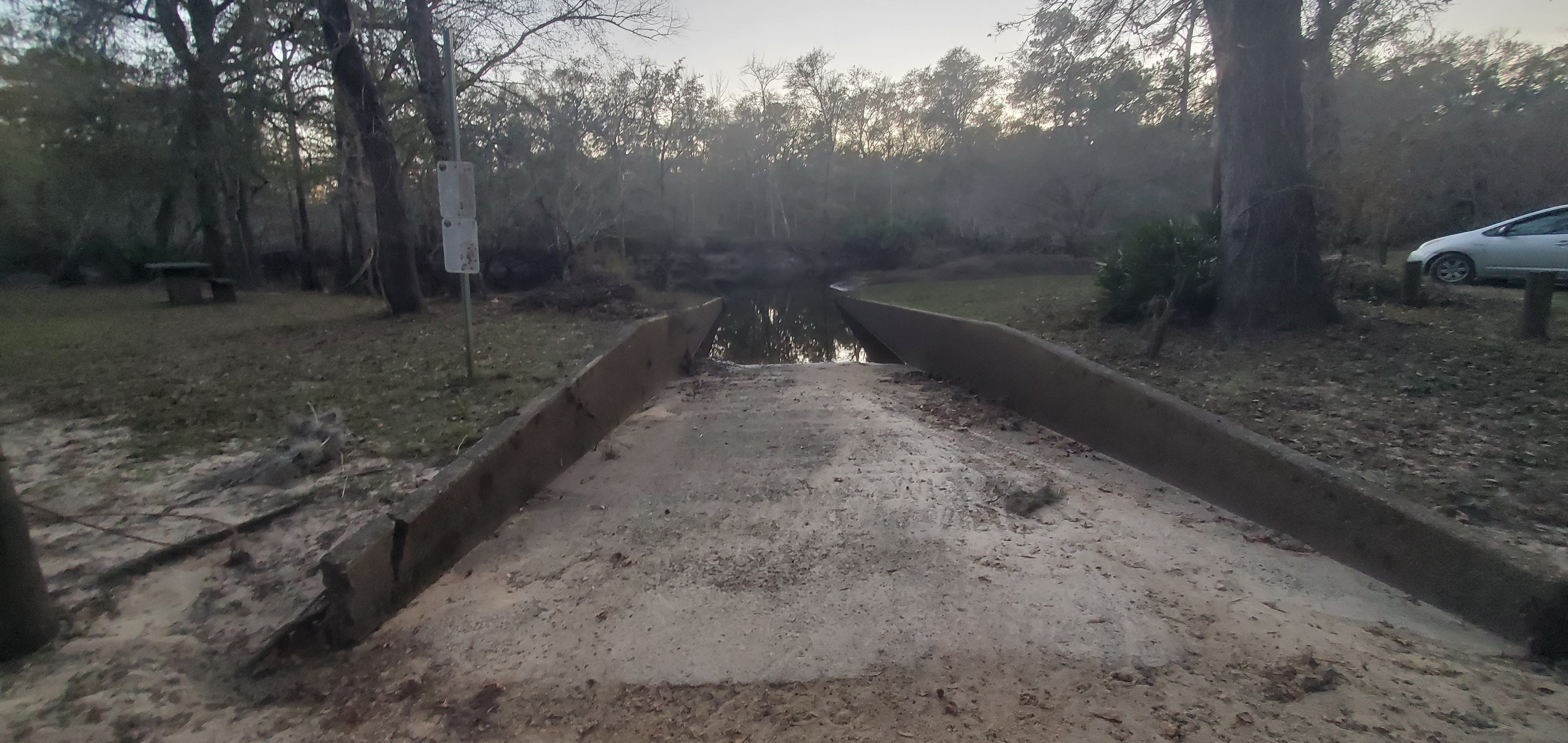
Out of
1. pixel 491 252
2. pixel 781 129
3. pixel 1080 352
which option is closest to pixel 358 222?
pixel 491 252

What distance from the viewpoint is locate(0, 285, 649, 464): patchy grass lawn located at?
21.4 ft

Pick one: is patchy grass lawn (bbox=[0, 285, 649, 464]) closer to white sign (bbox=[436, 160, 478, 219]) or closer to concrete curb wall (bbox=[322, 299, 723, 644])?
concrete curb wall (bbox=[322, 299, 723, 644])

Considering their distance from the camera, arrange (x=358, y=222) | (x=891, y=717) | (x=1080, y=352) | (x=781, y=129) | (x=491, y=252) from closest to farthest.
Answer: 1. (x=891, y=717)
2. (x=1080, y=352)
3. (x=358, y=222)
4. (x=491, y=252)
5. (x=781, y=129)

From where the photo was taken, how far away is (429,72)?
14.6 meters

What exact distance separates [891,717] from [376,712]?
1992mm

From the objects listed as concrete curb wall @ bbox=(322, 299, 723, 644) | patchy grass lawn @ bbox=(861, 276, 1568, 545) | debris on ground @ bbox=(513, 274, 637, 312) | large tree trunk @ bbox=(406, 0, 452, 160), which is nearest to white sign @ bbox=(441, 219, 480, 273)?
concrete curb wall @ bbox=(322, 299, 723, 644)

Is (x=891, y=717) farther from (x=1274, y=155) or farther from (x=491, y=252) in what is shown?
(x=491, y=252)

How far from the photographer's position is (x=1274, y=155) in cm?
872

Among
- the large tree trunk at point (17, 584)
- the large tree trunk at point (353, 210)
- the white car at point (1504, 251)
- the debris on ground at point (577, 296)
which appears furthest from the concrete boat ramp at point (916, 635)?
the large tree trunk at point (353, 210)

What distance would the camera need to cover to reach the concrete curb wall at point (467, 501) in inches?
148

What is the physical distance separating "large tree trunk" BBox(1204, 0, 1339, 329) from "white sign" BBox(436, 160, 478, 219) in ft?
24.8

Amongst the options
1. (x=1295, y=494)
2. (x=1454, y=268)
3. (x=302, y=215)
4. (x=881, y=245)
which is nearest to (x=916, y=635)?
(x=1295, y=494)

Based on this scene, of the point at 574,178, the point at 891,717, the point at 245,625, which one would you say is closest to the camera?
the point at 891,717

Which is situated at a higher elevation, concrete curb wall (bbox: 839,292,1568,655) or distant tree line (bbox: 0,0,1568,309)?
distant tree line (bbox: 0,0,1568,309)
